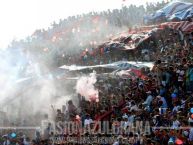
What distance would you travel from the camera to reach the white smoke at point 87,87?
1838 cm

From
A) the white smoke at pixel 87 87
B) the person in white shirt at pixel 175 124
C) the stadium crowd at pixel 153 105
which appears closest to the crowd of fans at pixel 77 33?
the white smoke at pixel 87 87

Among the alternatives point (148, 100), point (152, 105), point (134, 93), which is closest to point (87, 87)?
point (134, 93)

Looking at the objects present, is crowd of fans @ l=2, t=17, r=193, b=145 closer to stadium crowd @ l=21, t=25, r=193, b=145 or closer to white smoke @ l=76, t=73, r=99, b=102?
stadium crowd @ l=21, t=25, r=193, b=145

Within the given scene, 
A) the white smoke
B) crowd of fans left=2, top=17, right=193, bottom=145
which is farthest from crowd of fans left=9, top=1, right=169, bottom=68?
crowd of fans left=2, top=17, right=193, bottom=145

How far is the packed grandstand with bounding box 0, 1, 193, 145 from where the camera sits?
12.3m

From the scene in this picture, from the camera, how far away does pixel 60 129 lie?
15.1m

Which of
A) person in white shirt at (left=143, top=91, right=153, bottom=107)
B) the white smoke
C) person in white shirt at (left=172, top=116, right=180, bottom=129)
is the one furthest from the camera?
the white smoke

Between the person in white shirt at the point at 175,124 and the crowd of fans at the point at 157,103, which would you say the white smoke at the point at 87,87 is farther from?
the person in white shirt at the point at 175,124

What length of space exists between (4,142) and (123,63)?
18.6ft

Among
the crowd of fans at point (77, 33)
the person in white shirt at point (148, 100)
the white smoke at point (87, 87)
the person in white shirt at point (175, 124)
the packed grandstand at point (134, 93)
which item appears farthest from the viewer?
the crowd of fans at point (77, 33)

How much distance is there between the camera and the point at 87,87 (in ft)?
62.0

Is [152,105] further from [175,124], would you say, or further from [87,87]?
[87,87]

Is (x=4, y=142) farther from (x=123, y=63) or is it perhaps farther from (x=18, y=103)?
(x=123, y=63)

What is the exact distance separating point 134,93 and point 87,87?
14.9 feet
